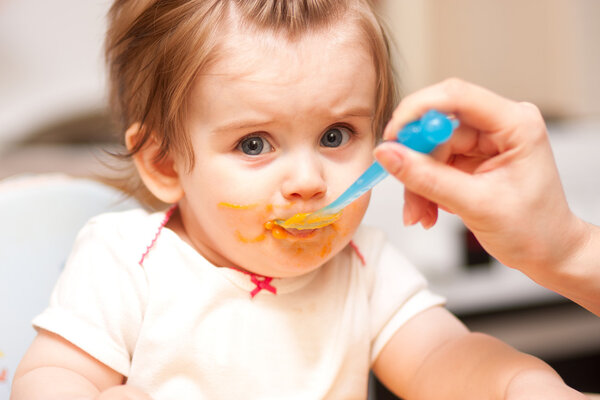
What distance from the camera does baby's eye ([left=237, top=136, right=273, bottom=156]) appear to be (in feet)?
2.25

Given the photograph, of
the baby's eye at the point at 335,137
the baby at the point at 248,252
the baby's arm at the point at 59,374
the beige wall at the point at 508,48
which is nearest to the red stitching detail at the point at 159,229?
the baby at the point at 248,252

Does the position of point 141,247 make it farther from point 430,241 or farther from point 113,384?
point 430,241

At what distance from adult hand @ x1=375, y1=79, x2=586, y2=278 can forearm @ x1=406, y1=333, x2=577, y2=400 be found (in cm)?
12

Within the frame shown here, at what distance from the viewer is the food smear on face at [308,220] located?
0.67 metres

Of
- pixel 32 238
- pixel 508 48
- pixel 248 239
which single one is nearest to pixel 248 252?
pixel 248 239

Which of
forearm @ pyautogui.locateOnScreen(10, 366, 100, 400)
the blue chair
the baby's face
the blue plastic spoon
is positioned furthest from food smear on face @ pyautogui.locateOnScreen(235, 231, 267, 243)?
the blue chair

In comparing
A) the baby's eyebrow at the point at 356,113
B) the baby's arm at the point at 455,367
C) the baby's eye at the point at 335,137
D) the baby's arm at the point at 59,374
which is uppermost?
the baby's eyebrow at the point at 356,113

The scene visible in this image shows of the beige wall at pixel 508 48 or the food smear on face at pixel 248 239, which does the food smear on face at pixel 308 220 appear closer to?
the food smear on face at pixel 248 239

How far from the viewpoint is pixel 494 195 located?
55 centimetres

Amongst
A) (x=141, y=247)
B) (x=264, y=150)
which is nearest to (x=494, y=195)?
(x=264, y=150)

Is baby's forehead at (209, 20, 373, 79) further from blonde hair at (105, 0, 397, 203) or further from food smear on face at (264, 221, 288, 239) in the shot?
food smear on face at (264, 221, 288, 239)

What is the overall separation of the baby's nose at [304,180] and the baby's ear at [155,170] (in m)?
0.18

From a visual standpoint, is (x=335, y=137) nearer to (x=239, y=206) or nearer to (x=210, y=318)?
(x=239, y=206)

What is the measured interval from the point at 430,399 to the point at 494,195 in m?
0.31
